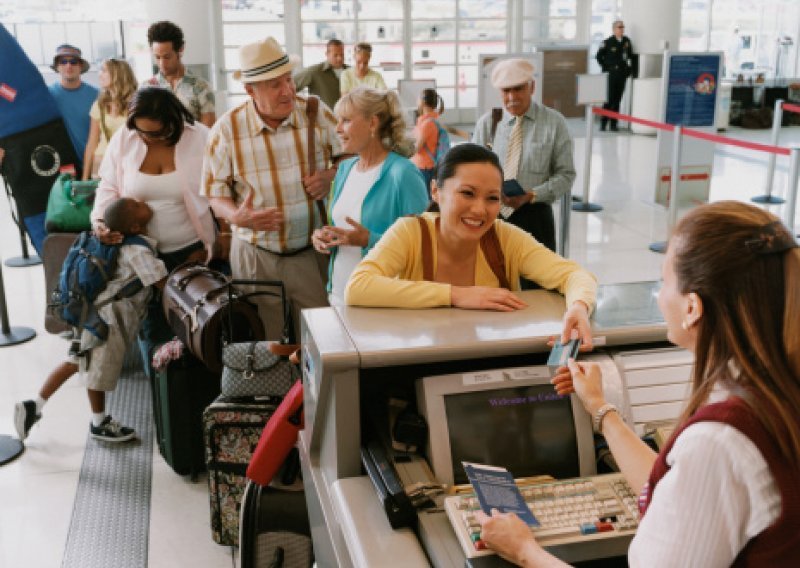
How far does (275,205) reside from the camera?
144 inches

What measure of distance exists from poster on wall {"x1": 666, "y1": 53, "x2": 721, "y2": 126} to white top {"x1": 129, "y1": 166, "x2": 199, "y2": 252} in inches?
206

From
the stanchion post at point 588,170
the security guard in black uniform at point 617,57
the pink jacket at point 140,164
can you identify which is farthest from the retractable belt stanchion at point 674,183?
the security guard in black uniform at point 617,57

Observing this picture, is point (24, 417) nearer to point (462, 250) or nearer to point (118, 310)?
point (118, 310)

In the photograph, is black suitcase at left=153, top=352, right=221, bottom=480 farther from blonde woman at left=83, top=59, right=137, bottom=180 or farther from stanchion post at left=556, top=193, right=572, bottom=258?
stanchion post at left=556, top=193, right=572, bottom=258

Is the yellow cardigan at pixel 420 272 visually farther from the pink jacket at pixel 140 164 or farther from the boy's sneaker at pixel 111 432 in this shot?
the boy's sneaker at pixel 111 432

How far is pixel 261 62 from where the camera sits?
3.47 m

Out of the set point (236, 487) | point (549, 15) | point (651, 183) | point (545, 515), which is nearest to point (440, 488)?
point (545, 515)

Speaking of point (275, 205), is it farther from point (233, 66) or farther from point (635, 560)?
point (233, 66)

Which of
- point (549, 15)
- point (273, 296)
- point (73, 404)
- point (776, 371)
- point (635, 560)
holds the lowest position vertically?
point (73, 404)

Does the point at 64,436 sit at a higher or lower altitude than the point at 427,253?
lower

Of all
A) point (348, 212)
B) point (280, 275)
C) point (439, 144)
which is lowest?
point (280, 275)

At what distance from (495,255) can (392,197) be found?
2.53 ft

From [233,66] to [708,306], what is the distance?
1463 cm

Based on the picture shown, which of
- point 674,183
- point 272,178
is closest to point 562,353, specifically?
point 272,178
